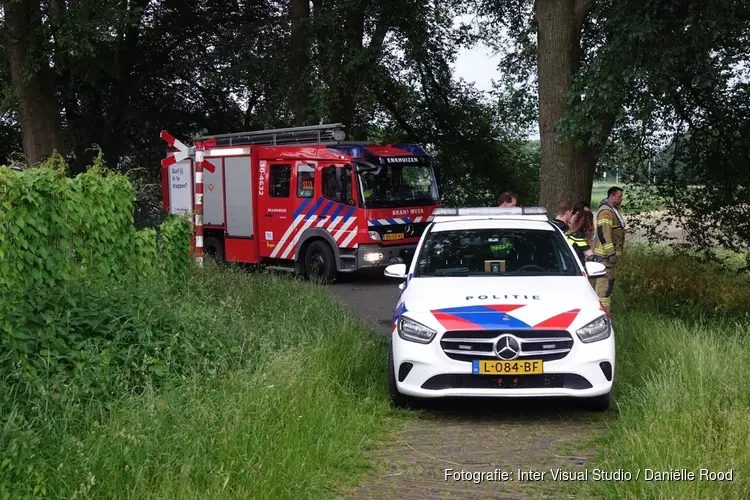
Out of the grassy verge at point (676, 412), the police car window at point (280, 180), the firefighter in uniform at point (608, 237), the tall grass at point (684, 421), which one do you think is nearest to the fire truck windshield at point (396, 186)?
the police car window at point (280, 180)

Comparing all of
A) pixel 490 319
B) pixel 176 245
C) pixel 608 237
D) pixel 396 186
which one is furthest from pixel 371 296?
pixel 490 319

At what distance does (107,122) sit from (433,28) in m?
10.5

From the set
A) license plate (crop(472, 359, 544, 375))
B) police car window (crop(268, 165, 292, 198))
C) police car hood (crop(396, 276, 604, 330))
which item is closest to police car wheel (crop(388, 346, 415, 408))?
police car hood (crop(396, 276, 604, 330))

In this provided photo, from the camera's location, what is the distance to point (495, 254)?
864 cm

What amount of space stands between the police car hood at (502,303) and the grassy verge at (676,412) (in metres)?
0.78

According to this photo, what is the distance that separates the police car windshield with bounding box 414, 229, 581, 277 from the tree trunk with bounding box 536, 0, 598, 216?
502 centimetres

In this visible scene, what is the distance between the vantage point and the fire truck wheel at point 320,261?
17.8 metres

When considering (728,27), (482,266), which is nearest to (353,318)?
(482,266)

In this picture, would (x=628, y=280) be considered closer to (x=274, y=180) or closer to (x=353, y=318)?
(x=353, y=318)

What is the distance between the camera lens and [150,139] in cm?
A: 2927

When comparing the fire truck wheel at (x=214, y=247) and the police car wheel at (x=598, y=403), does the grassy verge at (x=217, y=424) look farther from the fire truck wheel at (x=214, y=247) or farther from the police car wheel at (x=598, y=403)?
the fire truck wheel at (x=214, y=247)

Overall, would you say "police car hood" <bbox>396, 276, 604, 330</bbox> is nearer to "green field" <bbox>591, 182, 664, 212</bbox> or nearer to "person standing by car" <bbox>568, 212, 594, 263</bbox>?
"person standing by car" <bbox>568, 212, 594, 263</bbox>

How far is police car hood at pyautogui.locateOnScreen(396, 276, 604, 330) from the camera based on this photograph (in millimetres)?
7156

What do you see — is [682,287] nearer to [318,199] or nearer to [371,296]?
[371,296]
